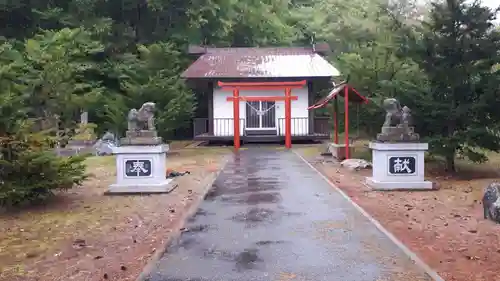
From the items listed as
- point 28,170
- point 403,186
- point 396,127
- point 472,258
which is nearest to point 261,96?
point 396,127

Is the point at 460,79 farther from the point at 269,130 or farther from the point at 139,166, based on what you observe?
the point at 269,130

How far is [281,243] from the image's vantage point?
6355 millimetres

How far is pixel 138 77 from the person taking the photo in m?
20.4

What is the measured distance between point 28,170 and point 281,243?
16.3 ft

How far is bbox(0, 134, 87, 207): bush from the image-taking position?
862cm

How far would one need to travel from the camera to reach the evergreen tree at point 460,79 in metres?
12.7

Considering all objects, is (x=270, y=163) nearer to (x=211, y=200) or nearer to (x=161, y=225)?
(x=211, y=200)

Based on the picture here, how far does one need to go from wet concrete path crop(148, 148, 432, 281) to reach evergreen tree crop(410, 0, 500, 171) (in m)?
4.47

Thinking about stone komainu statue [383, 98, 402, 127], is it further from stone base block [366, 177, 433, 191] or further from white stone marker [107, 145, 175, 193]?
white stone marker [107, 145, 175, 193]

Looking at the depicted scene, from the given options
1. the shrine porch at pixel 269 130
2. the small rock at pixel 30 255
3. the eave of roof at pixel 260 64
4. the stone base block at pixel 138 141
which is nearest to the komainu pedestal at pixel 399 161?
the stone base block at pixel 138 141

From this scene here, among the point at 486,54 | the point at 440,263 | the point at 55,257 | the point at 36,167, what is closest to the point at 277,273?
the point at 440,263

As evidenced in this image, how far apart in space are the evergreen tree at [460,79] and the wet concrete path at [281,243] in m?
4.47

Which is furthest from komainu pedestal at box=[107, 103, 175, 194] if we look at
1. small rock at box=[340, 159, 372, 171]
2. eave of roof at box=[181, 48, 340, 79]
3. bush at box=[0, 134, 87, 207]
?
eave of roof at box=[181, 48, 340, 79]

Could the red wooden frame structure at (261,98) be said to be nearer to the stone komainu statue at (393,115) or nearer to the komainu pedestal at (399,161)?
the stone komainu statue at (393,115)
